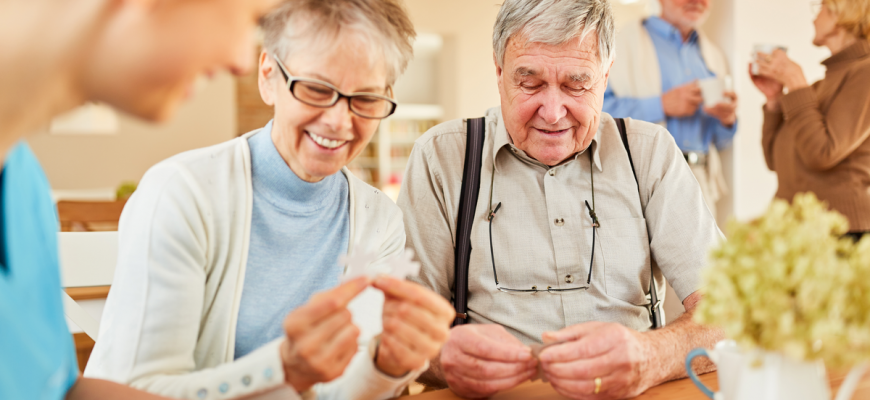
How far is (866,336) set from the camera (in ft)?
2.24

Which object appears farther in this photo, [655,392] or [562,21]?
[562,21]

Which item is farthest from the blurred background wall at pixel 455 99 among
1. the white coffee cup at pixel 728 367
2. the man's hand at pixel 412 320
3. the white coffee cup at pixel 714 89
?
the white coffee cup at pixel 728 367

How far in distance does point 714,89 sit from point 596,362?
2.16 meters

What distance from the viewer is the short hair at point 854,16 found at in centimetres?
257

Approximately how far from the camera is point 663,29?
297 centimetres

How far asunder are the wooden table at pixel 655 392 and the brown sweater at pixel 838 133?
1.73m

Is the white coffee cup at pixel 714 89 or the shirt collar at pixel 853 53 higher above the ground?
the shirt collar at pixel 853 53

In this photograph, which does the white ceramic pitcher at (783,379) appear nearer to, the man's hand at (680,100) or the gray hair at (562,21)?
the gray hair at (562,21)

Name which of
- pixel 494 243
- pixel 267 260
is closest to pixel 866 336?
pixel 267 260

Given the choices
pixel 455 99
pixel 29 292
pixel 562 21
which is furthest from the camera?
pixel 455 99

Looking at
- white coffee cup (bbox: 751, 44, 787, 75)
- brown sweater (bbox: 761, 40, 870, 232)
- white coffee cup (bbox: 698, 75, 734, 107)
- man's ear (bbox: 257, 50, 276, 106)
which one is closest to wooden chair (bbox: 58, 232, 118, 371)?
man's ear (bbox: 257, 50, 276, 106)

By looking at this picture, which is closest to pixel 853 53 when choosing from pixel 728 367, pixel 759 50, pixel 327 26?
pixel 759 50

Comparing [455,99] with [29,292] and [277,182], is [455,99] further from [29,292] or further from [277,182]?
[29,292]

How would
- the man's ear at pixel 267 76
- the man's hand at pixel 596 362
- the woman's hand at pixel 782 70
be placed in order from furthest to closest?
the woman's hand at pixel 782 70 → the man's hand at pixel 596 362 → the man's ear at pixel 267 76
